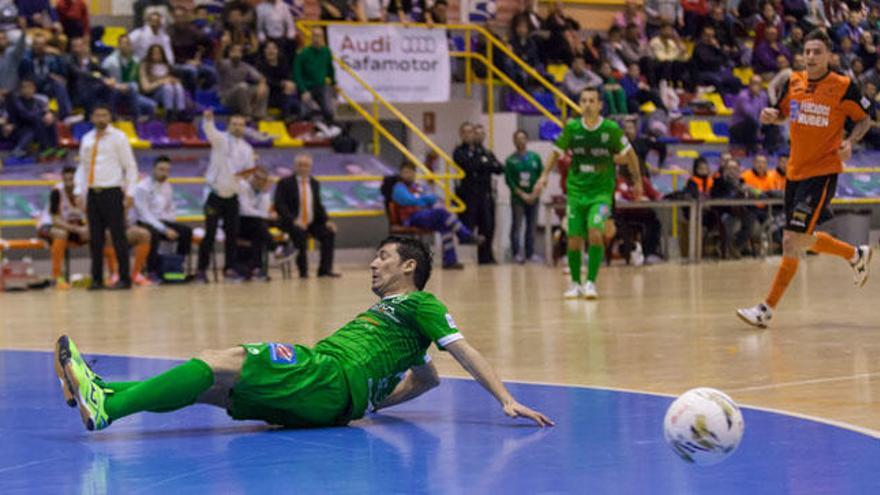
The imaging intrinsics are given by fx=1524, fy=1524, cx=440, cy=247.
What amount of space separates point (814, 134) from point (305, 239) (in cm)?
989

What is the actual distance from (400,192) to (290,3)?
17.3 ft

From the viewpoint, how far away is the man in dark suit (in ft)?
65.7

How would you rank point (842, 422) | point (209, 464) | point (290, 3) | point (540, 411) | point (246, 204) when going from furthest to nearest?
point (290, 3), point (246, 204), point (540, 411), point (842, 422), point (209, 464)

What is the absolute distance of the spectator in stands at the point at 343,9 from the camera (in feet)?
82.7

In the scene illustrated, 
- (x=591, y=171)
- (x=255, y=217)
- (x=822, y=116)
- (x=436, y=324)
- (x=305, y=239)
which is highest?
(x=822, y=116)

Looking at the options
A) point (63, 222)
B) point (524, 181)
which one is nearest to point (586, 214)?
point (63, 222)

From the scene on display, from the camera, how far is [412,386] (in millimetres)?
7016

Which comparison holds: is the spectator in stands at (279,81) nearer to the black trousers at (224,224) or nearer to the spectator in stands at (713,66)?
the black trousers at (224,224)

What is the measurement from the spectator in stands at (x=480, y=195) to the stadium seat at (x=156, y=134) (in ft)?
14.3

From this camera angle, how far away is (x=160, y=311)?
46.3 ft

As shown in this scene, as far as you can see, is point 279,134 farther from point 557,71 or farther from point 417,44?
point 557,71

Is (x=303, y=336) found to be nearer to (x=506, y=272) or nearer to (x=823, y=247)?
(x=823, y=247)

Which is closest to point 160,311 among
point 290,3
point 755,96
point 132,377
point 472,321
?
point 472,321

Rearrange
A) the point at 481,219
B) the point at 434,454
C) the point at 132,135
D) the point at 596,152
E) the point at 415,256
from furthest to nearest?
the point at 481,219, the point at 132,135, the point at 596,152, the point at 415,256, the point at 434,454
